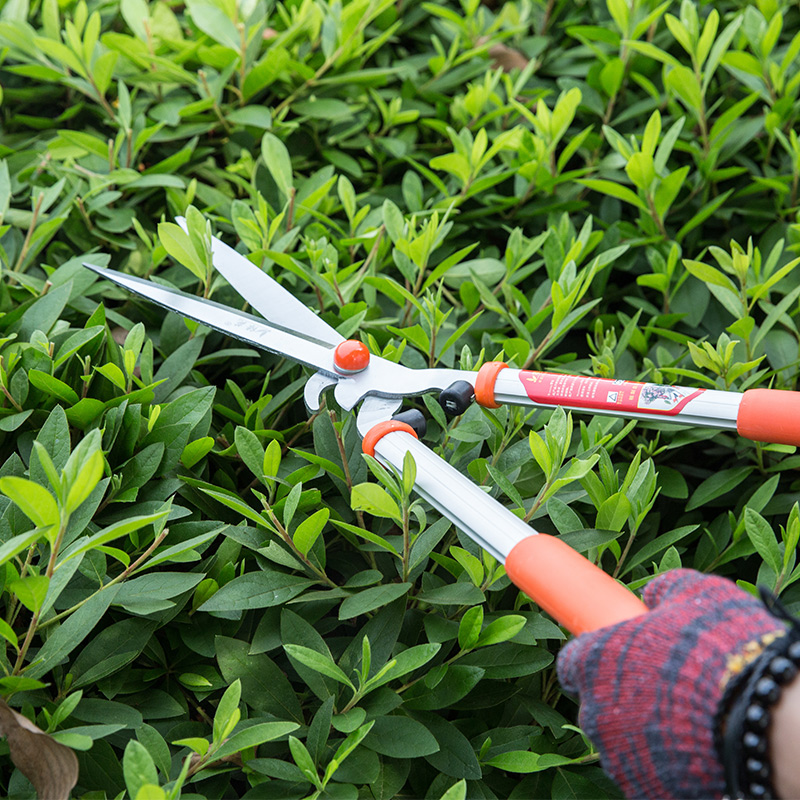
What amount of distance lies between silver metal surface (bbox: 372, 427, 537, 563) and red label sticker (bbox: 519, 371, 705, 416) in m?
0.17

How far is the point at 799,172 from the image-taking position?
4.25 ft

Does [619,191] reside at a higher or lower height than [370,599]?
higher

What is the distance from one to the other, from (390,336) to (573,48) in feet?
3.18

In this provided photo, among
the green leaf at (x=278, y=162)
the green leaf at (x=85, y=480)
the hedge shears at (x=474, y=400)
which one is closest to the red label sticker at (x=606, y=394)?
the hedge shears at (x=474, y=400)

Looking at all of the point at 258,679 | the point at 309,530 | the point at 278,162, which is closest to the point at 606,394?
the point at 309,530

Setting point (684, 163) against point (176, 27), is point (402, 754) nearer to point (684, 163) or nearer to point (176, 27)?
point (684, 163)

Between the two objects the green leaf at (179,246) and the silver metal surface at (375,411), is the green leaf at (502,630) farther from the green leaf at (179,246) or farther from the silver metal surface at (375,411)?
the green leaf at (179,246)

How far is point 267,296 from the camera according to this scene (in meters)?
1.11

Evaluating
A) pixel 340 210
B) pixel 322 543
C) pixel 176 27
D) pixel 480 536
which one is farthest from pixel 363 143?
pixel 480 536

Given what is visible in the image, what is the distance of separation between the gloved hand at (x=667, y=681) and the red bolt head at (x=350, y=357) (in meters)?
0.49

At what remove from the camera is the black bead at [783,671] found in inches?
19.7

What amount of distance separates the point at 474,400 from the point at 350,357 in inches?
6.2

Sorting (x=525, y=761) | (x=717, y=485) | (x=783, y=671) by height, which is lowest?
(x=525, y=761)

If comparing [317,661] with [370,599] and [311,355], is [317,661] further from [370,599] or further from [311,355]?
[311,355]
